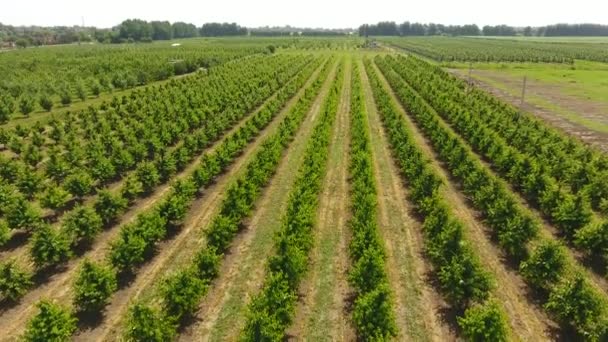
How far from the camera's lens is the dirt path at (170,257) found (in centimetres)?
1383

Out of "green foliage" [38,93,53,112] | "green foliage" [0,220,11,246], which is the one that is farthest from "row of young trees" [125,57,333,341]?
"green foliage" [38,93,53,112]

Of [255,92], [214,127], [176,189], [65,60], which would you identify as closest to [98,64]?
[65,60]

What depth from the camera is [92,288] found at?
13.9 metres

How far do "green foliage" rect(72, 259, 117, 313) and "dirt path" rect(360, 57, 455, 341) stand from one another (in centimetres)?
1036

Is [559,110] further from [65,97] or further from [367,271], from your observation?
[65,97]

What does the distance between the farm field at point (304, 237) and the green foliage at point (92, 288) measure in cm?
6

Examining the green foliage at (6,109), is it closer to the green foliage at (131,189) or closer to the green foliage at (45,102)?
the green foliage at (45,102)

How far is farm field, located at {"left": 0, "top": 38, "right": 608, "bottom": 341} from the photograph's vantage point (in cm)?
1360

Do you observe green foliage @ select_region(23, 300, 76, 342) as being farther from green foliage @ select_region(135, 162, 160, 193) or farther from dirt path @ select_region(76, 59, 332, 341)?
green foliage @ select_region(135, 162, 160, 193)

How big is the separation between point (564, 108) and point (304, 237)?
47.3 meters

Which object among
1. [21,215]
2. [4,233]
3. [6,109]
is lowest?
[4,233]

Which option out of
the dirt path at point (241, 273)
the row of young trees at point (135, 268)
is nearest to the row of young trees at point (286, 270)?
the dirt path at point (241, 273)

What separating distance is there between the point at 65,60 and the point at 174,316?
97.1 metres

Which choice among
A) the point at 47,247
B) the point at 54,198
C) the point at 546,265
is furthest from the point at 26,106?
the point at 546,265
